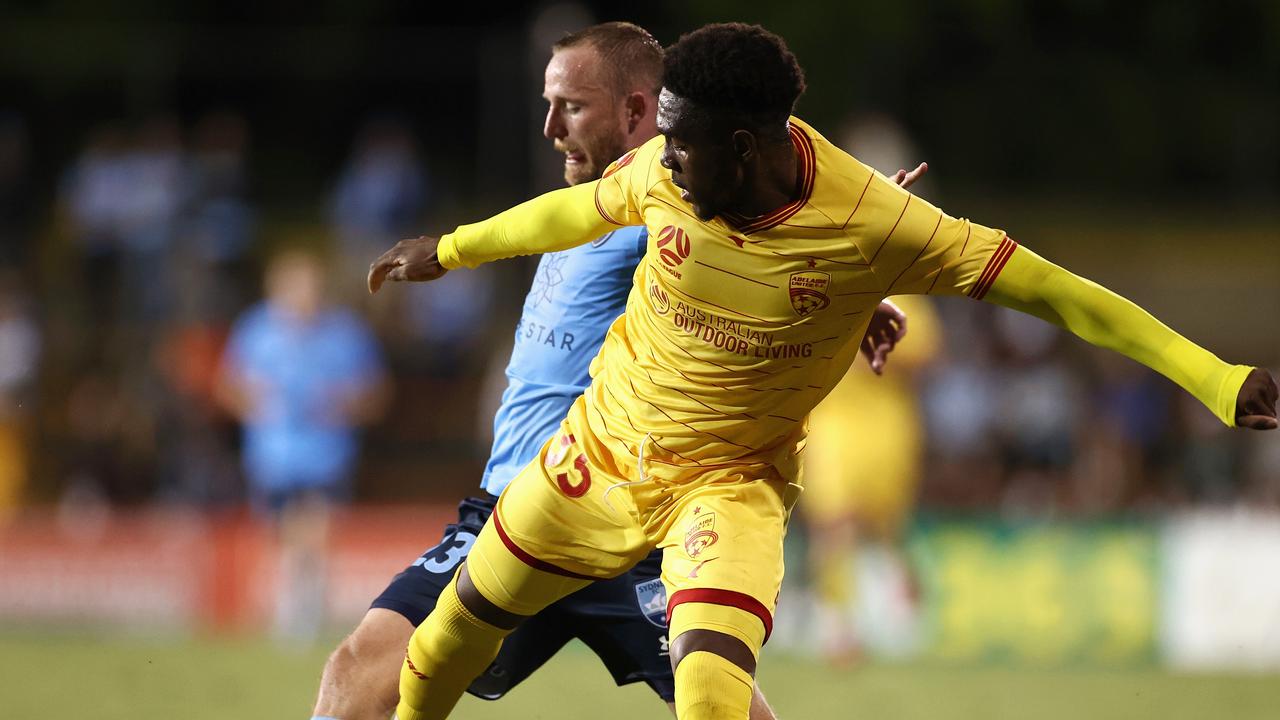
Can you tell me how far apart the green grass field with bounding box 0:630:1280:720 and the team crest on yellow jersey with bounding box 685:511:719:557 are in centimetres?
398

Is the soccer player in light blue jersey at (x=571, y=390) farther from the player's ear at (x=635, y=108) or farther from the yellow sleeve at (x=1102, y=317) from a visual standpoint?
the yellow sleeve at (x=1102, y=317)

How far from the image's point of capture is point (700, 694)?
14.3 feet

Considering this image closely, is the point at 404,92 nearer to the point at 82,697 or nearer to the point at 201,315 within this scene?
the point at 201,315

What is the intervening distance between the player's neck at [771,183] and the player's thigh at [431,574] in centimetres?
141

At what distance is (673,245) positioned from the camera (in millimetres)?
4605

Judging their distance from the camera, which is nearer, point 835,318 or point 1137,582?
point 835,318

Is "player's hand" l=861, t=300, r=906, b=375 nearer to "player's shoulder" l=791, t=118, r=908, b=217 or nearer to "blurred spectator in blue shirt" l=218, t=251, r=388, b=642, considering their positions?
"player's shoulder" l=791, t=118, r=908, b=217

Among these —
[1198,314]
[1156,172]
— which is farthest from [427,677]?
[1156,172]

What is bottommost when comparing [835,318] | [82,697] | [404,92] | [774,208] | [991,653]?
[991,653]

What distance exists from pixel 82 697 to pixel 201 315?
6.50 m

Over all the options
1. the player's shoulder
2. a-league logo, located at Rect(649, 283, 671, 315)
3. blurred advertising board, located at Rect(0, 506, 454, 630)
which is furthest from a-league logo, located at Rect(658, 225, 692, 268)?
blurred advertising board, located at Rect(0, 506, 454, 630)

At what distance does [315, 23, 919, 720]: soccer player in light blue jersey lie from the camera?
5.14 m

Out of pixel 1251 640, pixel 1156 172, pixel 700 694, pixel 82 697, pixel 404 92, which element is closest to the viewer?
pixel 700 694

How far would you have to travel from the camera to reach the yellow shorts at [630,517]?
459 cm
